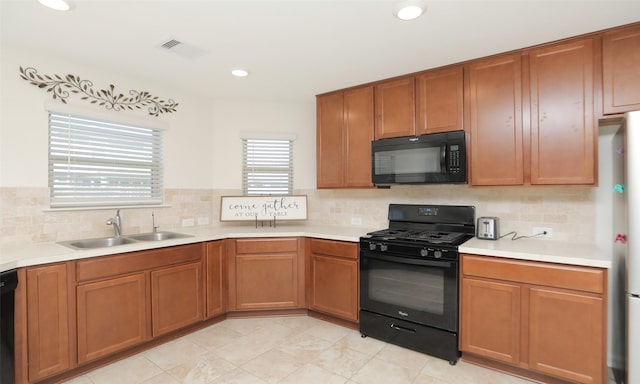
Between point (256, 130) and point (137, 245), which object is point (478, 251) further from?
point (256, 130)

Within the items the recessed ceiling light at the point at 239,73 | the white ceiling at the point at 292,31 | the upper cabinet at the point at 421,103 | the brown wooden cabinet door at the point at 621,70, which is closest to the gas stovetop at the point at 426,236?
the upper cabinet at the point at 421,103

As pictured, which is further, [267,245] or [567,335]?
[267,245]

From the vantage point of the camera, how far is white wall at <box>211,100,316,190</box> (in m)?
3.76

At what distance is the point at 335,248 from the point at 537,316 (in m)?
1.60

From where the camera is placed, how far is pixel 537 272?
6.83 ft

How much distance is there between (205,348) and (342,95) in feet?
8.66

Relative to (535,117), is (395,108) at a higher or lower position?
higher

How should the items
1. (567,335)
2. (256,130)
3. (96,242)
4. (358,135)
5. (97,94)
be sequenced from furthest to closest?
1. (256,130)
2. (358,135)
3. (97,94)
4. (96,242)
5. (567,335)

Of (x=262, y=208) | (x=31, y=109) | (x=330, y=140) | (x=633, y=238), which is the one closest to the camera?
(x=633, y=238)

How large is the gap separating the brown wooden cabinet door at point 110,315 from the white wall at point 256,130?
1577 mm

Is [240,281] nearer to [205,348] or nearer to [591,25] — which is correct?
[205,348]

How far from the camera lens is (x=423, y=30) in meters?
2.11

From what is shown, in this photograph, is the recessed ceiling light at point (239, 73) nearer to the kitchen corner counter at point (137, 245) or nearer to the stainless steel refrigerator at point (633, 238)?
the kitchen corner counter at point (137, 245)

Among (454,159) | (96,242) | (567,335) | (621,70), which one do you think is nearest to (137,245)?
(96,242)
